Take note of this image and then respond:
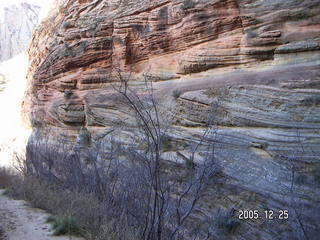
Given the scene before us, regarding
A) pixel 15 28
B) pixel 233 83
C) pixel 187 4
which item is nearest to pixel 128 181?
pixel 233 83

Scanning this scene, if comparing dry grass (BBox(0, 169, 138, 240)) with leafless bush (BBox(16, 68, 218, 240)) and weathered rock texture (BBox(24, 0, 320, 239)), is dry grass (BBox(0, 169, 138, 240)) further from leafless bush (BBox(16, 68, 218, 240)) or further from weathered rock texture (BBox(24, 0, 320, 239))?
weathered rock texture (BBox(24, 0, 320, 239))

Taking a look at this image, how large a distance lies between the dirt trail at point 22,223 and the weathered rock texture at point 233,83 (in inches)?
132

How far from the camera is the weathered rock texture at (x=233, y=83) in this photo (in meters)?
6.73

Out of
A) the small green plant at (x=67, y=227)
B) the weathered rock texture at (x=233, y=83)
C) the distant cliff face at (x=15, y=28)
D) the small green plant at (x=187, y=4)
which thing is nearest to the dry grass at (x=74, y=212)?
the small green plant at (x=67, y=227)

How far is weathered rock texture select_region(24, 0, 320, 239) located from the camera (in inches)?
265

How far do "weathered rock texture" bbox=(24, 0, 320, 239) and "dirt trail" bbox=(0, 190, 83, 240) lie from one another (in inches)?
132

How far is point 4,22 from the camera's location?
54969 mm

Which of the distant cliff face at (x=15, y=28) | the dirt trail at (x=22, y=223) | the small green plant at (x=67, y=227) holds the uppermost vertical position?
the distant cliff face at (x=15, y=28)

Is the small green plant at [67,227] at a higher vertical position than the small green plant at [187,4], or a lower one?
lower

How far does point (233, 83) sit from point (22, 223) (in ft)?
18.4

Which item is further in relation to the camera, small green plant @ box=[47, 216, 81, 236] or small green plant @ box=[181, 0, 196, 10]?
small green plant @ box=[181, 0, 196, 10]

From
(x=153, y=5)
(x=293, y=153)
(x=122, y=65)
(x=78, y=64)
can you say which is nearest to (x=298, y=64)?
(x=293, y=153)

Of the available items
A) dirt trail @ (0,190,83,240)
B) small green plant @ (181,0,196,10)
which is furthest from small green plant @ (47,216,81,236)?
small green plant @ (181,0,196,10)

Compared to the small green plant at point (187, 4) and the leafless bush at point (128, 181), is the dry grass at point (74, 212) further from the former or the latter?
the small green plant at point (187, 4)
